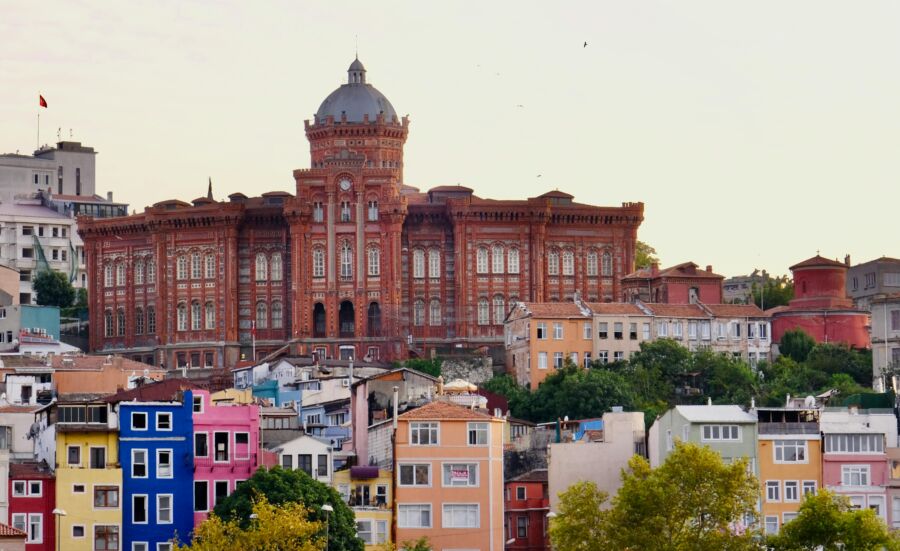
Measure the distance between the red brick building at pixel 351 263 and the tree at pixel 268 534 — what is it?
78.5 m

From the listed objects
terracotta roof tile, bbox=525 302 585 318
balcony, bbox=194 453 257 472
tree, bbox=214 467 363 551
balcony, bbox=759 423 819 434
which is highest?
terracotta roof tile, bbox=525 302 585 318

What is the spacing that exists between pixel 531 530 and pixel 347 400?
19054 millimetres

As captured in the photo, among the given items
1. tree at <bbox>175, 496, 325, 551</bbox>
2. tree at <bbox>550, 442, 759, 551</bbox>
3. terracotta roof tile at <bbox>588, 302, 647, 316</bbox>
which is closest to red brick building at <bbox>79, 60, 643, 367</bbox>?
terracotta roof tile at <bbox>588, 302, 647, 316</bbox>

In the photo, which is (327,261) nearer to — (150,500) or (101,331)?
(101,331)

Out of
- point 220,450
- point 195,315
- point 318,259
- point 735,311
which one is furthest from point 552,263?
point 220,450

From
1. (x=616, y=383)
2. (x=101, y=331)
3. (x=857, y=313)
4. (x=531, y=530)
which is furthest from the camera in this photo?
(x=101, y=331)

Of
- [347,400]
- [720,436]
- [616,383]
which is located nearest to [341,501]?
[720,436]

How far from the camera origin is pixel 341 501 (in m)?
105

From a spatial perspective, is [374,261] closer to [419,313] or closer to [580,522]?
[419,313]

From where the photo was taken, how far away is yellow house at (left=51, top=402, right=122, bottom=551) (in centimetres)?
10388

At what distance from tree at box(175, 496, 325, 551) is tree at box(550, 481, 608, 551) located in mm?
9162

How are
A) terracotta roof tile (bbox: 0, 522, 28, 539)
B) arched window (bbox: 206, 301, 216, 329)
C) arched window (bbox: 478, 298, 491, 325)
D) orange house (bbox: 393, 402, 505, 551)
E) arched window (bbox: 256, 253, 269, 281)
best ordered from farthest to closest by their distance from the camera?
arched window (bbox: 256, 253, 269, 281) → arched window (bbox: 206, 301, 216, 329) → arched window (bbox: 478, 298, 491, 325) → orange house (bbox: 393, 402, 505, 551) → terracotta roof tile (bbox: 0, 522, 28, 539)

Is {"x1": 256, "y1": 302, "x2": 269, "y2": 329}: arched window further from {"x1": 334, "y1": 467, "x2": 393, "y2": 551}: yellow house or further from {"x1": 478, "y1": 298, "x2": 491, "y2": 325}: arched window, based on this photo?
{"x1": 334, "y1": 467, "x2": 393, "y2": 551}: yellow house

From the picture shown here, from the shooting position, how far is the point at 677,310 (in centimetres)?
16750
